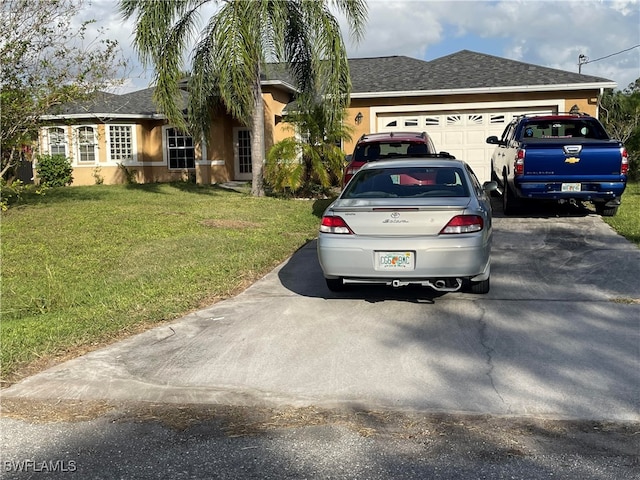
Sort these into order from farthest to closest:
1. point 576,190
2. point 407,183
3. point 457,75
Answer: point 457,75 < point 576,190 < point 407,183

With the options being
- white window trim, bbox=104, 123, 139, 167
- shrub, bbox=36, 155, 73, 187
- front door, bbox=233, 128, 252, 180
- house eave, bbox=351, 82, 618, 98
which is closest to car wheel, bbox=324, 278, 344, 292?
house eave, bbox=351, 82, 618, 98

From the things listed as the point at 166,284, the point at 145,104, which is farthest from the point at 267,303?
the point at 145,104

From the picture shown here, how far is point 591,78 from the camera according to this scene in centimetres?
1880

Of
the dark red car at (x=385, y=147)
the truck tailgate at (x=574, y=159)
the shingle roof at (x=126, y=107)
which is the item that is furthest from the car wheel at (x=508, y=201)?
the shingle roof at (x=126, y=107)

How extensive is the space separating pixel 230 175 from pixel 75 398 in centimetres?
1977

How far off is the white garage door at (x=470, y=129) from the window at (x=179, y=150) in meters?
9.62

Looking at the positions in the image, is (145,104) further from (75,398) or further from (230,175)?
(75,398)

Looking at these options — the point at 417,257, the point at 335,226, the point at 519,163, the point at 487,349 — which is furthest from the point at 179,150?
the point at 487,349

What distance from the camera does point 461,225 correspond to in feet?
21.2

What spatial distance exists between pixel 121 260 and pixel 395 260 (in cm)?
491

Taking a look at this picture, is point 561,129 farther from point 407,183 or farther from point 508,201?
point 407,183

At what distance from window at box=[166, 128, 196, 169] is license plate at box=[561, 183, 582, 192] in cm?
1633

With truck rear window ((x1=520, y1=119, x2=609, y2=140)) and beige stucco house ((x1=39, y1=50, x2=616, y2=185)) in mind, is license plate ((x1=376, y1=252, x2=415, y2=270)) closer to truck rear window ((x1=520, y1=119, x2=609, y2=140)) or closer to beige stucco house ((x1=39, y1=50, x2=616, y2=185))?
truck rear window ((x1=520, y1=119, x2=609, y2=140))

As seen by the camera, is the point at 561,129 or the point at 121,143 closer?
the point at 561,129
